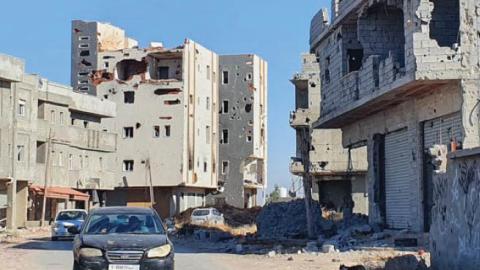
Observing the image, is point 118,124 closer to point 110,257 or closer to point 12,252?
point 12,252

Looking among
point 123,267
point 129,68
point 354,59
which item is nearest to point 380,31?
point 354,59

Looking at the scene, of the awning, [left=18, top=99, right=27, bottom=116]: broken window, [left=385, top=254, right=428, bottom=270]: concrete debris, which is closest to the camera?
[left=385, top=254, right=428, bottom=270]: concrete debris

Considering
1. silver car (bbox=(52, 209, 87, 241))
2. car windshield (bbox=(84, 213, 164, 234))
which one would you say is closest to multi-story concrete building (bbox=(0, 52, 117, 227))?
silver car (bbox=(52, 209, 87, 241))

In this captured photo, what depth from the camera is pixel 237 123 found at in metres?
88.9

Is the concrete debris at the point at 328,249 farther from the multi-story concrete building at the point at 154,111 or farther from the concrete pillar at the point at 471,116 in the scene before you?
the multi-story concrete building at the point at 154,111

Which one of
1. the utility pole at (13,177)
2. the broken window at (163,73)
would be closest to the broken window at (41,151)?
the utility pole at (13,177)

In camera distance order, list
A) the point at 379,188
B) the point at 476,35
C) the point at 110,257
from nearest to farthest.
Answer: the point at 110,257
the point at 476,35
the point at 379,188

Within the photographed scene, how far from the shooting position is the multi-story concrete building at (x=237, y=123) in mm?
88688

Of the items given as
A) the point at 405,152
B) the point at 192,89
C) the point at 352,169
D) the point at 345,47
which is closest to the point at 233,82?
the point at 192,89

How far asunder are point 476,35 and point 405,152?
6.56m

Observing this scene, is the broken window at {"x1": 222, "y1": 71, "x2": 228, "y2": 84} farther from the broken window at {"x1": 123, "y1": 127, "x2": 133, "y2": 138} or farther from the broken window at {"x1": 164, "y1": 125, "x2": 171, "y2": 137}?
the broken window at {"x1": 123, "y1": 127, "x2": 133, "y2": 138}

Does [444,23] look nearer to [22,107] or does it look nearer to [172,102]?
[22,107]

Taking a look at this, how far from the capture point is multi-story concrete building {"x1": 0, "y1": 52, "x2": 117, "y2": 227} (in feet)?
180

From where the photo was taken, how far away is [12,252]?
3030 cm
